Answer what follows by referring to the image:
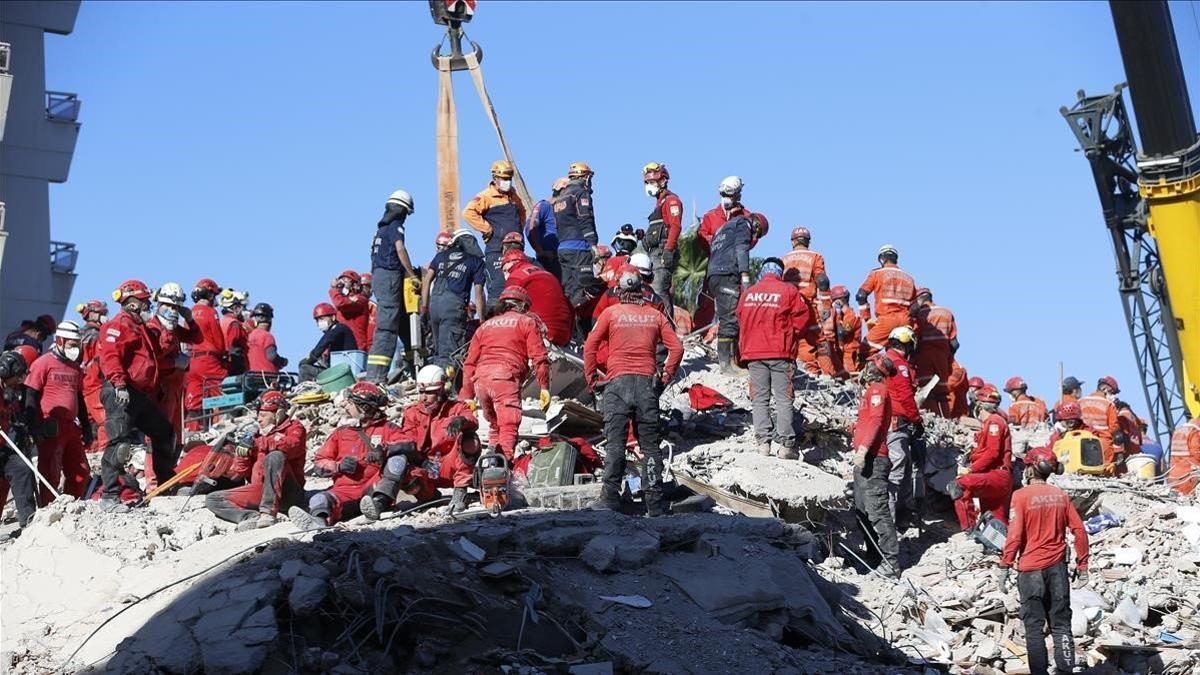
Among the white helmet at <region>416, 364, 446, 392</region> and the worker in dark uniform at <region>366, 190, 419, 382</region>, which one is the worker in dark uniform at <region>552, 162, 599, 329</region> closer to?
the worker in dark uniform at <region>366, 190, 419, 382</region>

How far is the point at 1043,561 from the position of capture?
1246cm

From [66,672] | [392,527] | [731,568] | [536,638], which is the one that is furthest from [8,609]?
[731,568]

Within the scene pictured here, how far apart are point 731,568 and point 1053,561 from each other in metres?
2.52

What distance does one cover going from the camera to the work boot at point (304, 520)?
1270 cm

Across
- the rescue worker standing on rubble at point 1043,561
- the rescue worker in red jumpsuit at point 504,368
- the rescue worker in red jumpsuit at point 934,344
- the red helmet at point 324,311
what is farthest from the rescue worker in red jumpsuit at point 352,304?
the rescue worker standing on rubble at point 1043,561

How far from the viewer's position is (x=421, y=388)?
13633 mm

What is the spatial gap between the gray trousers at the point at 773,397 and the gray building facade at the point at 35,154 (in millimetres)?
21328

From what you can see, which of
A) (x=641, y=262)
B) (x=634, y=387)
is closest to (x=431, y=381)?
(x=634, y=387)

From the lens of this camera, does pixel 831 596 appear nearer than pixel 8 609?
No

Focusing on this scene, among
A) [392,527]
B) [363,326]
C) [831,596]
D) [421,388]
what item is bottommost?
[831,596]

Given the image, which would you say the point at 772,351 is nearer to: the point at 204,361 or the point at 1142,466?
the point at 1142,466

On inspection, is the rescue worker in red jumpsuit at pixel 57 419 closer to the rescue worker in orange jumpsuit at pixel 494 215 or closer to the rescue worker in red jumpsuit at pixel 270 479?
the rescue worker in red jumpsuit at pixel 270 479

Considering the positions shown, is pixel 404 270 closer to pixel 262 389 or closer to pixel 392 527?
pixel 262 389

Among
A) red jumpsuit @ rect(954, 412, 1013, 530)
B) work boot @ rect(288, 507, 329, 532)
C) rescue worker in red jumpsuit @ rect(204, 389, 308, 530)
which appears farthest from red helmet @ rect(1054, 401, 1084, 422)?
work boot @ rect(288, 507, 329, 532)
